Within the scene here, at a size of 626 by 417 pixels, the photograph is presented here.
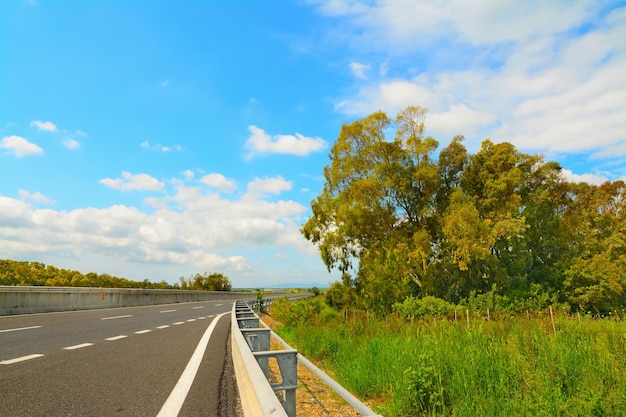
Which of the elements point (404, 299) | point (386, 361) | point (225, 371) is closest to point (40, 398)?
point (225, 371)

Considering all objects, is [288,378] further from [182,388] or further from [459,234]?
[459,234]

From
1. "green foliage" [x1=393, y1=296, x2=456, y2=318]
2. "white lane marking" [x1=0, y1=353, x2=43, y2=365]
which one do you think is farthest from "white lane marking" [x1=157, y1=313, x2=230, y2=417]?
"green foliage" [x1=393, y1=296, x2=456, y2=318]

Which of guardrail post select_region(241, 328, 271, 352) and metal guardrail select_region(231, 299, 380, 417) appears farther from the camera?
guardrail post select_region(241, 328, 271, 352)

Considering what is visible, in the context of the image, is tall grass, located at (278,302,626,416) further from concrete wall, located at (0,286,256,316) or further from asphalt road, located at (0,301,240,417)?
concrete wall, located at (0,286,256,316)

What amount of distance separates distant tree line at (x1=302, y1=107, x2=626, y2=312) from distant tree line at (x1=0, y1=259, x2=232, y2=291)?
43428mm

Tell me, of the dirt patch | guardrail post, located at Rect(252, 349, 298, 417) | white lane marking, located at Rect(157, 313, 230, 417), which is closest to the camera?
guardrail post, located at Rect(252, 349, 298, 417)

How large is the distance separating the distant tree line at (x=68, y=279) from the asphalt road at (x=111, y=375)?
2244 inches

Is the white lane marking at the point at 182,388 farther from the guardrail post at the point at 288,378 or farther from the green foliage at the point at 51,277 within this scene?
the green foliage at the point at 51,277

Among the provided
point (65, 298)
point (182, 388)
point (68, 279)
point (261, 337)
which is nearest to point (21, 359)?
point (182, 388)

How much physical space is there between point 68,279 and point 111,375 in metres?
72.2

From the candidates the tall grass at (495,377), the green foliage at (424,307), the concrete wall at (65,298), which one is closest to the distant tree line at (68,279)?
the concrete wall at (65,298)

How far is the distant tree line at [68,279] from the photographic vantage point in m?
61.5

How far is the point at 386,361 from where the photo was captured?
24.5 ft

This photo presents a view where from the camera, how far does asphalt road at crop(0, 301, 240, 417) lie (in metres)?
5.12
